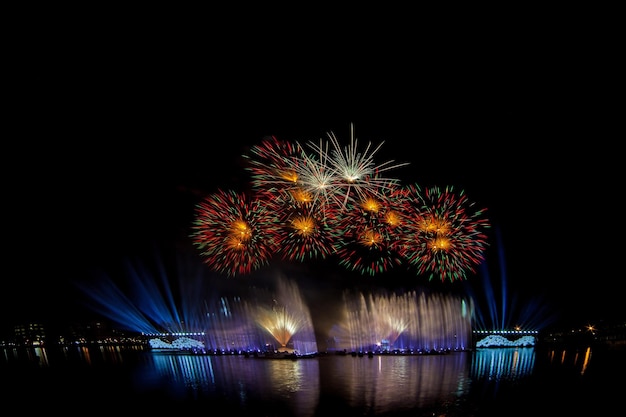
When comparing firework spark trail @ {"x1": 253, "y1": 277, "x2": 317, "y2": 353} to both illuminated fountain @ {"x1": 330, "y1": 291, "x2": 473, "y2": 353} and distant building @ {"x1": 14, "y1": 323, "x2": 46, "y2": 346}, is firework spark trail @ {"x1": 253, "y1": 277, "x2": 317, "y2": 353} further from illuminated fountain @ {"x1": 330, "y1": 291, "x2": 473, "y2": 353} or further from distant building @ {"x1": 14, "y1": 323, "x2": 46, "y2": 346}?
distant building @ {"x1": 14, "y1": 323, "x2": 46, "y2": 346}

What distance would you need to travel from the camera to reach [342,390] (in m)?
19.0

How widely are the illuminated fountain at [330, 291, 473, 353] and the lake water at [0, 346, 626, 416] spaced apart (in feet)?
58.6

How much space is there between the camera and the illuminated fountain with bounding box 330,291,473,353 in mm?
46656

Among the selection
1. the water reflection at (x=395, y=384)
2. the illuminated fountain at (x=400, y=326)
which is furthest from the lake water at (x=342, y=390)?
the illuminated fountain at (x=400, y=326)

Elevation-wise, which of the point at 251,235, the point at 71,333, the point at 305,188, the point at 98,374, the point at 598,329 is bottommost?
the point at 598,329

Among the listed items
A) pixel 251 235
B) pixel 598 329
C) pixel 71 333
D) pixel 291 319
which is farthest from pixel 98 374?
pixel 71 333

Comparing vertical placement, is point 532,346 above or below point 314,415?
below

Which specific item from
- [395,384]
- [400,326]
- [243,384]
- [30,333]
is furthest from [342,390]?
[30,333]

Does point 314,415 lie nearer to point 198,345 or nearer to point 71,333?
point 198,345

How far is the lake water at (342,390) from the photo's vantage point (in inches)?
620

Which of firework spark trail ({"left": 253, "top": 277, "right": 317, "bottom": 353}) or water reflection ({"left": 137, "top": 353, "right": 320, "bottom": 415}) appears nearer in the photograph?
water reflection ({"left": 137, "top": 353, "right": 320, "bottom": 415})

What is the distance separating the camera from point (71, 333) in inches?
3907

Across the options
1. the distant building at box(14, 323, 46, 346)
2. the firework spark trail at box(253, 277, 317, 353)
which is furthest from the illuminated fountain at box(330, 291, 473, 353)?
the distant building at box(14, 323, 46, 346)

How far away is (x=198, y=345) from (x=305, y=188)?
123ft
